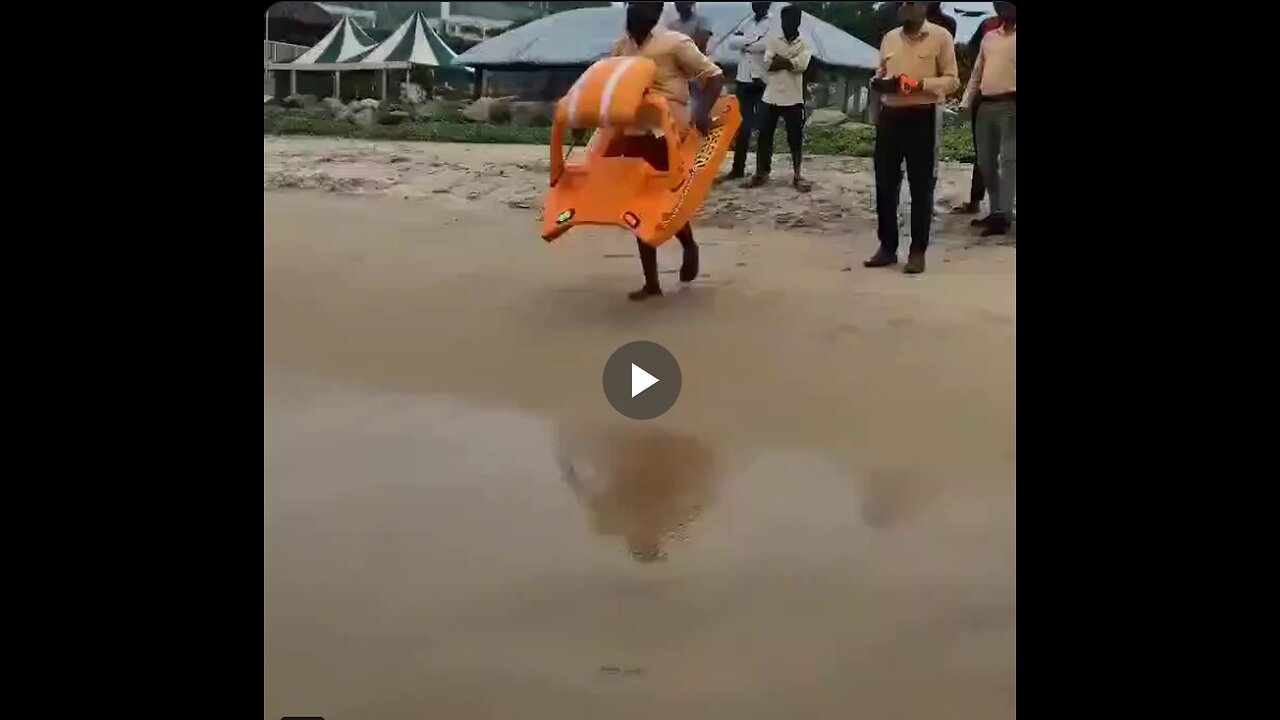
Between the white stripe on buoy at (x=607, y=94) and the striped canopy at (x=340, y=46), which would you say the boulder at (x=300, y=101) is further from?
the white stripe on buoy at (x=607, y=94)

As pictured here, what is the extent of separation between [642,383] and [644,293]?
0.77 m

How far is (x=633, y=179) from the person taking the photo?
93.7 inches

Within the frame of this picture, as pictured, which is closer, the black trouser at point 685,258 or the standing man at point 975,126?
the standing man at point 975,126

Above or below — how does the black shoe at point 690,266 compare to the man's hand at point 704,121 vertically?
below

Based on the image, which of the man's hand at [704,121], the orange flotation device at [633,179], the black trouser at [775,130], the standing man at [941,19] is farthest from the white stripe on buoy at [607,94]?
the standing man at [941,19]

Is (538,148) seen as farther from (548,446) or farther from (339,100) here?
(548,446)

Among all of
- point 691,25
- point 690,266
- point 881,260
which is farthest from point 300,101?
point 881,260

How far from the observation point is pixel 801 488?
1.59 metres

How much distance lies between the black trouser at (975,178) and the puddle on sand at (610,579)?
0.72 meters

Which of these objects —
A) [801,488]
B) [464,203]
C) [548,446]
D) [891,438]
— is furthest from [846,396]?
[464,203]

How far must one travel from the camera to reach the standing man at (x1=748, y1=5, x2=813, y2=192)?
5.35ft

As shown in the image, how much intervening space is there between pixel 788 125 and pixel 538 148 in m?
0.55

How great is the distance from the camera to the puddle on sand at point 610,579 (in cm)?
117

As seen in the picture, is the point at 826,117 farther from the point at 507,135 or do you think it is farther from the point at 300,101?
the point at 300,101
